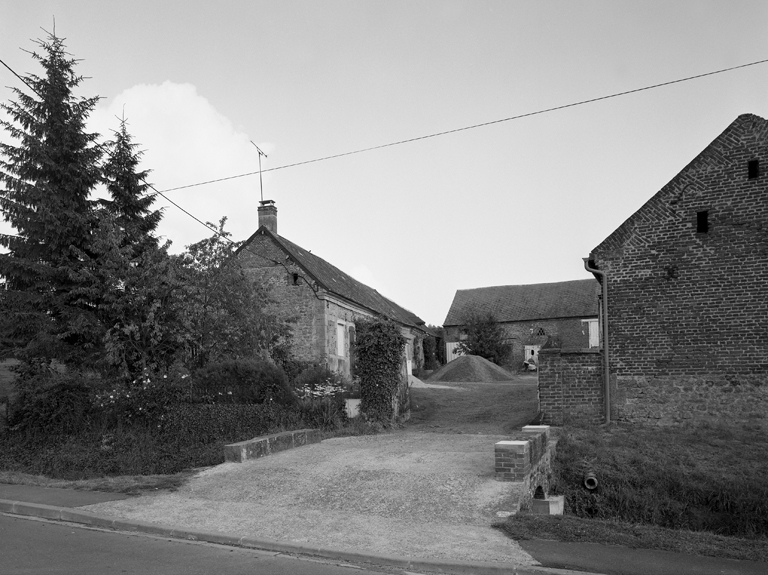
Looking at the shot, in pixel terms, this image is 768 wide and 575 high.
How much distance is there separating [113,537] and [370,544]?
3.29 m

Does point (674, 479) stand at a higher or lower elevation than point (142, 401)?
lower

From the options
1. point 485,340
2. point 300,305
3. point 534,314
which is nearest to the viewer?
point 300,305

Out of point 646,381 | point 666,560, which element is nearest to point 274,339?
point 646,381

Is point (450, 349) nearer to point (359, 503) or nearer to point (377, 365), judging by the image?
point (377, 365)

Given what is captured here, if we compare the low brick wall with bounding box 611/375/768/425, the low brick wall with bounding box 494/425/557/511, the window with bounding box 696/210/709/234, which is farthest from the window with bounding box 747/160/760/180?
the low brick wall with bounding box 494/425/557/511

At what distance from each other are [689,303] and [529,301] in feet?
105

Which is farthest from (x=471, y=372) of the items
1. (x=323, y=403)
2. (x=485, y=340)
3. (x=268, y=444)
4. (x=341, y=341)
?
(x=268, y=444)

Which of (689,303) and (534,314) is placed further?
(534,314)

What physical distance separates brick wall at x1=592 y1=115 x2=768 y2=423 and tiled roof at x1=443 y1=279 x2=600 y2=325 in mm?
28947

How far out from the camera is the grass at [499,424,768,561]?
10945mm

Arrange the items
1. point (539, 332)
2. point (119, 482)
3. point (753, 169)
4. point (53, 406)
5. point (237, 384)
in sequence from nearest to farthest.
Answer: point (119, 482), point (753, 169), point (53, 406), point (237, 384), point (539, 332)

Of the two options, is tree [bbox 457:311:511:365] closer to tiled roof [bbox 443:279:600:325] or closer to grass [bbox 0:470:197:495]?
tiled roof [bbox 443:279:600:325]

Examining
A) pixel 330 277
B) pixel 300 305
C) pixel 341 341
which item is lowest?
pixel 341 341

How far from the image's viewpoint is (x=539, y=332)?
44531mm
